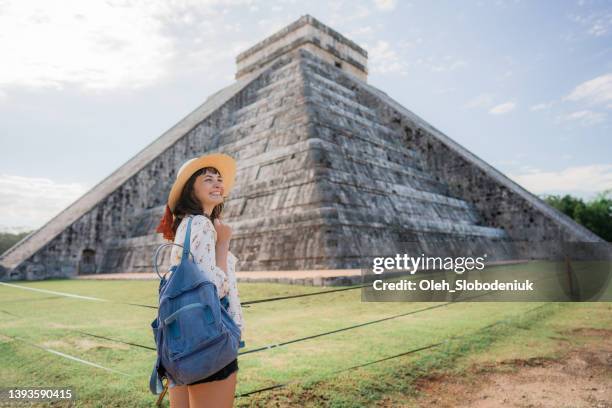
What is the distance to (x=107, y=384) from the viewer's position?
315 cm

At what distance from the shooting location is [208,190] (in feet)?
6.73

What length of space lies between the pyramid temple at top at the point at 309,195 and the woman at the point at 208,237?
21.7 feet

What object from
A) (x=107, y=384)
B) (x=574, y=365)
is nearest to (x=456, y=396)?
(x=574, y=365)

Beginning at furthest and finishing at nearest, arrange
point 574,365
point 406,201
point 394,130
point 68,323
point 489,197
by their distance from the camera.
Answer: point 394,130 → point 489,197 → point 406,201 → point 68,323 → point 574,365

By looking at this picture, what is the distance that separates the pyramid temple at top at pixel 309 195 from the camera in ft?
31.5

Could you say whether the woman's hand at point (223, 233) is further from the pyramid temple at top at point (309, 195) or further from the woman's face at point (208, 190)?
the pyramid temple at top at point (309, 195)

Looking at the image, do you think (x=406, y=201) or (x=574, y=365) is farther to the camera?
(x=406, y=201)

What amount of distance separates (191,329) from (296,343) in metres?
2.94

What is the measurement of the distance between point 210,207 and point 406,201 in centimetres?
1047

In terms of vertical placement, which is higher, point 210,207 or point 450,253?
point 210,207

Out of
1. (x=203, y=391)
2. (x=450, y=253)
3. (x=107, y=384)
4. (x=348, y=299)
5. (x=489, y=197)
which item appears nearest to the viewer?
(x=203, y=391)

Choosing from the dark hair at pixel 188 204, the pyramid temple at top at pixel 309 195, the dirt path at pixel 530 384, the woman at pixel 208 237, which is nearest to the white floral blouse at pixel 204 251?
the woman at pixel 208 237

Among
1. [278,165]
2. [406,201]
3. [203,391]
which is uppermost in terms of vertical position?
[278,165]

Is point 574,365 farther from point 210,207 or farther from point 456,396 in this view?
point 210,207
